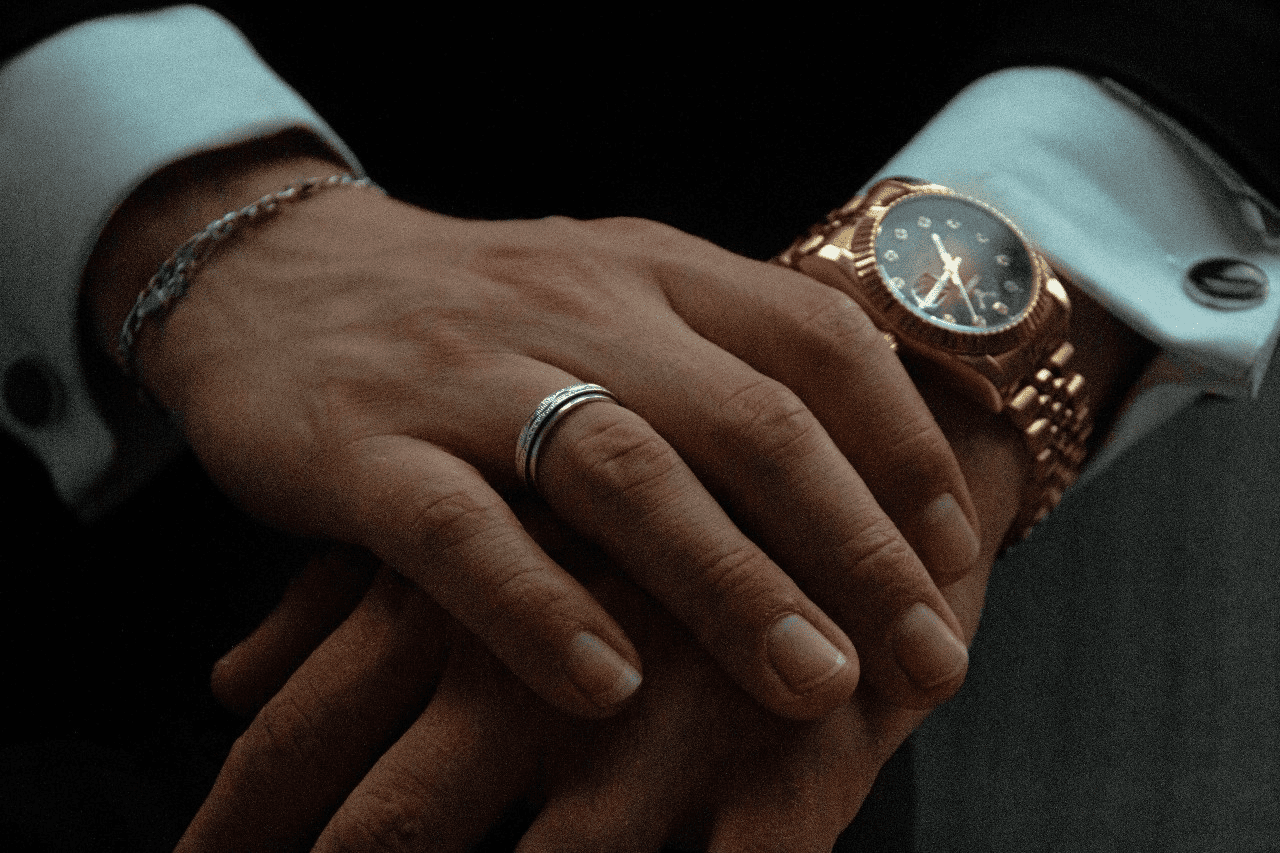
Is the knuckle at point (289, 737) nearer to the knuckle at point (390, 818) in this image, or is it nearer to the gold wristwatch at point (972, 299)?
the knuckle at point (390, 818)

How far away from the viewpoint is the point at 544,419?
690 mm

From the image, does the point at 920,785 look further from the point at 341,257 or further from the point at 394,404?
the point at 341,257

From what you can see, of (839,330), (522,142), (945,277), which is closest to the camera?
A: (839,330)

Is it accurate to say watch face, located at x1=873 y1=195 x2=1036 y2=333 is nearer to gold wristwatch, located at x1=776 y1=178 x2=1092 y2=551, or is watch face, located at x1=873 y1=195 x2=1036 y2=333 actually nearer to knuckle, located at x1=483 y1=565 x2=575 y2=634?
gold wristwatch, located at x1=776 y1=178 x2=1092 y2=551

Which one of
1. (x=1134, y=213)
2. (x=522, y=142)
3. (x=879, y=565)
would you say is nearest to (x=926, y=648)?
(x=879, y=565)

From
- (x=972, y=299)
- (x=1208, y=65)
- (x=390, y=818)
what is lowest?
(x=390, y=818)

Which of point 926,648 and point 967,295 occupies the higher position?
point 967,295

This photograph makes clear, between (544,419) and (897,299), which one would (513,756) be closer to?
(544,419)

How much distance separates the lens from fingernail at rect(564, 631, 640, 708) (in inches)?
24.7

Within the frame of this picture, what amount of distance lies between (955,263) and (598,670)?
1.50 ft

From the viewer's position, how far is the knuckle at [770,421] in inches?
26.5

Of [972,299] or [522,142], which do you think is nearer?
[972,299]

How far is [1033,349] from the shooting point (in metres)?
0.84

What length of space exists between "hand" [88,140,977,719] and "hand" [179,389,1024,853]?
1.8 inches
